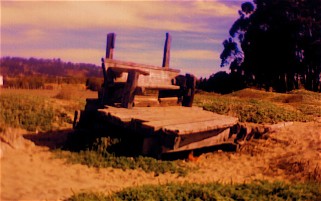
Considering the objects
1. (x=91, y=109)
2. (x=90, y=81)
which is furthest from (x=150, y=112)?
(x=90, y=81)

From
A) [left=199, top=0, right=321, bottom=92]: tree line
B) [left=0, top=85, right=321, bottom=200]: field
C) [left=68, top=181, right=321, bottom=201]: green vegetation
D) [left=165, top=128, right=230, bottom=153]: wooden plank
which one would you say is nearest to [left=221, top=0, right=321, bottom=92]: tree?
[left=199, top=0, right=321, bottom=92]: tree line

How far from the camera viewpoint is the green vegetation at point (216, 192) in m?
5.09

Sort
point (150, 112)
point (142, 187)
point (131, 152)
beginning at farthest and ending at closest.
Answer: point (150, 112)
point (131, 152)
point (142, 187)

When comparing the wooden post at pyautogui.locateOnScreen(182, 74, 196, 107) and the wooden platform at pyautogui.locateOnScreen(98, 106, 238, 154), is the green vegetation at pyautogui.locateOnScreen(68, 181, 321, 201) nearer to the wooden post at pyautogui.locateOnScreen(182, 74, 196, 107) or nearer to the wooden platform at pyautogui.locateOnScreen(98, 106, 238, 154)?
the wooden platform at pyautogui.locateOnScreen(98, 106, 238, 154)

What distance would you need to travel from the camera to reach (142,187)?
18.0ft

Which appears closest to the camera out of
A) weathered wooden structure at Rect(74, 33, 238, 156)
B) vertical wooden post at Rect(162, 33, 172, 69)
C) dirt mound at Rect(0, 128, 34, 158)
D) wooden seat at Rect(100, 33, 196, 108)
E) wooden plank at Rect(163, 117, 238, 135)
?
dirt mound at Rect(0, 128, 34, 158)

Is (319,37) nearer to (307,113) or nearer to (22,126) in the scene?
(307,113)

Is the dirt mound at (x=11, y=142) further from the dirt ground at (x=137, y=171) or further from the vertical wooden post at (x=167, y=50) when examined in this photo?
the vertical wooden post at (x=167, y=50)

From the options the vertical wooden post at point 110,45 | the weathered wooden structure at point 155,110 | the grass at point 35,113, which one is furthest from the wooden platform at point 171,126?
the grass at point 35,113

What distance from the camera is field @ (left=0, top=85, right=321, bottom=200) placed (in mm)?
5285

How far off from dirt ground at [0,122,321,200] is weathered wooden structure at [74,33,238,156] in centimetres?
68

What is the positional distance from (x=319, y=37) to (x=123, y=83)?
21796 mm

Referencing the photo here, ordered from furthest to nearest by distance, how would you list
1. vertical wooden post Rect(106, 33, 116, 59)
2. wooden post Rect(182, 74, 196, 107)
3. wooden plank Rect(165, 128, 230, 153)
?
1. wooden post Rect(182, 74, 196, 107)
2. vertical wooden post Rect(106, 33, 116, 59)
3. wooden plank Rect(165, 128, 230, 153)

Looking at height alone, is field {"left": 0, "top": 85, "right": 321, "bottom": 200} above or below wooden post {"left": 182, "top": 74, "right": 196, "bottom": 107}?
below
